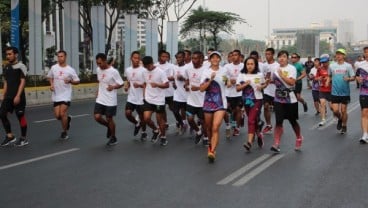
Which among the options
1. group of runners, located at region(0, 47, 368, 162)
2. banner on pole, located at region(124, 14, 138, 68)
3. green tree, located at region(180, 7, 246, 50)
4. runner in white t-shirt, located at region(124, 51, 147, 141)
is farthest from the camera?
green tree, located at region(180, 7, 246, 50)

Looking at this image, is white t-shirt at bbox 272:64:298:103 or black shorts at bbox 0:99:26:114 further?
black shorts at bbox 0:99:26:114

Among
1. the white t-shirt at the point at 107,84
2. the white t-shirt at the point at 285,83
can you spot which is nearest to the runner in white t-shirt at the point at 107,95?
the white t-shirt at the point at 107,84

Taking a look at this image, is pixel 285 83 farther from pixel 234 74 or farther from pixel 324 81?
pixel 324 81

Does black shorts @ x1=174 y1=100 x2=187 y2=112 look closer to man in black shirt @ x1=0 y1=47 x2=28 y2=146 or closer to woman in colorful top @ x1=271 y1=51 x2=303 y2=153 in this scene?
woman in colorful top @ x1=271 y1=51 x2=303 y2=153

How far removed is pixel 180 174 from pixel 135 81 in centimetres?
375

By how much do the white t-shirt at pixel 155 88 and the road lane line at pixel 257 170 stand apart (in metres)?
2.61

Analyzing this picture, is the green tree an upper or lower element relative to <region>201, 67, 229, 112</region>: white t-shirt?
upper

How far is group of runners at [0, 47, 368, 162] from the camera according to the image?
9203mm

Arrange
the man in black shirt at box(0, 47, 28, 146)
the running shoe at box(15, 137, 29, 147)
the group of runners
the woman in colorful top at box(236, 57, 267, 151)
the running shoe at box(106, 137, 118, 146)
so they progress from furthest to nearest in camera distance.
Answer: the running shoe at box(106, 137, 118, 146) → the running shoe at box(15, 137, 29, 147) → the man in black shirt at box(0, 47, 28, 146) → the woman in colorful top at box(236, 57, 267, 151) → the group of runners

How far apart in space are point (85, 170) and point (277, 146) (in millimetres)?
3281

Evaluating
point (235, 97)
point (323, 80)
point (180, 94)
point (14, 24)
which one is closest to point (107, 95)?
point (180, 94)

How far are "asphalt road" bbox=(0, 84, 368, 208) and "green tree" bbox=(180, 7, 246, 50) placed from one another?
38.4 m

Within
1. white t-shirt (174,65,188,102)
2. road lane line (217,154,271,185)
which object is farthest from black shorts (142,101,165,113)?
road lane line (217,154,271,185)

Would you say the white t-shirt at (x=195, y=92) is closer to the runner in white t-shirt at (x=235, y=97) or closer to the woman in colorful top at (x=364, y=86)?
the runner in white t-shirt at (x=235, y=97)
